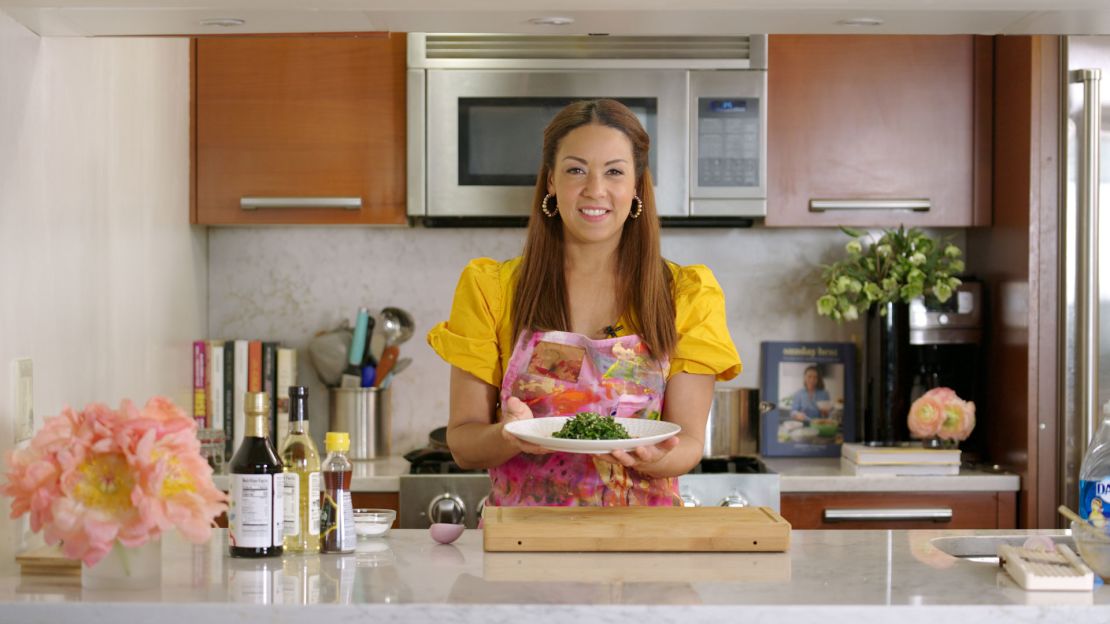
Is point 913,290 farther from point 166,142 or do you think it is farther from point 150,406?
point 150,406

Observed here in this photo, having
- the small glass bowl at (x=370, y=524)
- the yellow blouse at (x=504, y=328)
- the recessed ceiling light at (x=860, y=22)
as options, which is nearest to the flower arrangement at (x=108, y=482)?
the small glass bowl at (x=370, y=524)

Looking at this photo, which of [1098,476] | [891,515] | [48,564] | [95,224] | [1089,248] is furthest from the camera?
[891,515]

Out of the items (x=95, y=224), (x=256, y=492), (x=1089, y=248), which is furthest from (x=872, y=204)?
(x=256, y=492)

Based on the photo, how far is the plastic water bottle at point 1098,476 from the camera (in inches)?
71.4

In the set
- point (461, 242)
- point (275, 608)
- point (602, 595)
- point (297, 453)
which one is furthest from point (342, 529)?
point (461, 242)

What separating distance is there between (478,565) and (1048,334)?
6.17ft

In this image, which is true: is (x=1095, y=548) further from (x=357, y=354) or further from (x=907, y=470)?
(x=357, y=354)

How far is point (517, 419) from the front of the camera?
6.19ft

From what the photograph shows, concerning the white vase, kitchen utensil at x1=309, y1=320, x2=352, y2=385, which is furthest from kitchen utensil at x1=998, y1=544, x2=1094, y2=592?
kitchen utensil at x1=309, y1=320, x2=352, y2=385

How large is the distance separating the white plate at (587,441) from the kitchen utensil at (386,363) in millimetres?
1472

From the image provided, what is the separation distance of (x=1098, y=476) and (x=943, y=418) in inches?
48.1

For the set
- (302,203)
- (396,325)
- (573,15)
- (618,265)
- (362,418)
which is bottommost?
(362,418)

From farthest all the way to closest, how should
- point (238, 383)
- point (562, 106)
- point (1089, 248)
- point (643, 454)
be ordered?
point (238, 383)
point (562, 106)
point (1089, 248)
point (643, 454)

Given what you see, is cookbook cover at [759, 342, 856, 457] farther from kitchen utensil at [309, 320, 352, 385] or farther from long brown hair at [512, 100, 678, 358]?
long brown hair at [512, 100, 678, 358]
